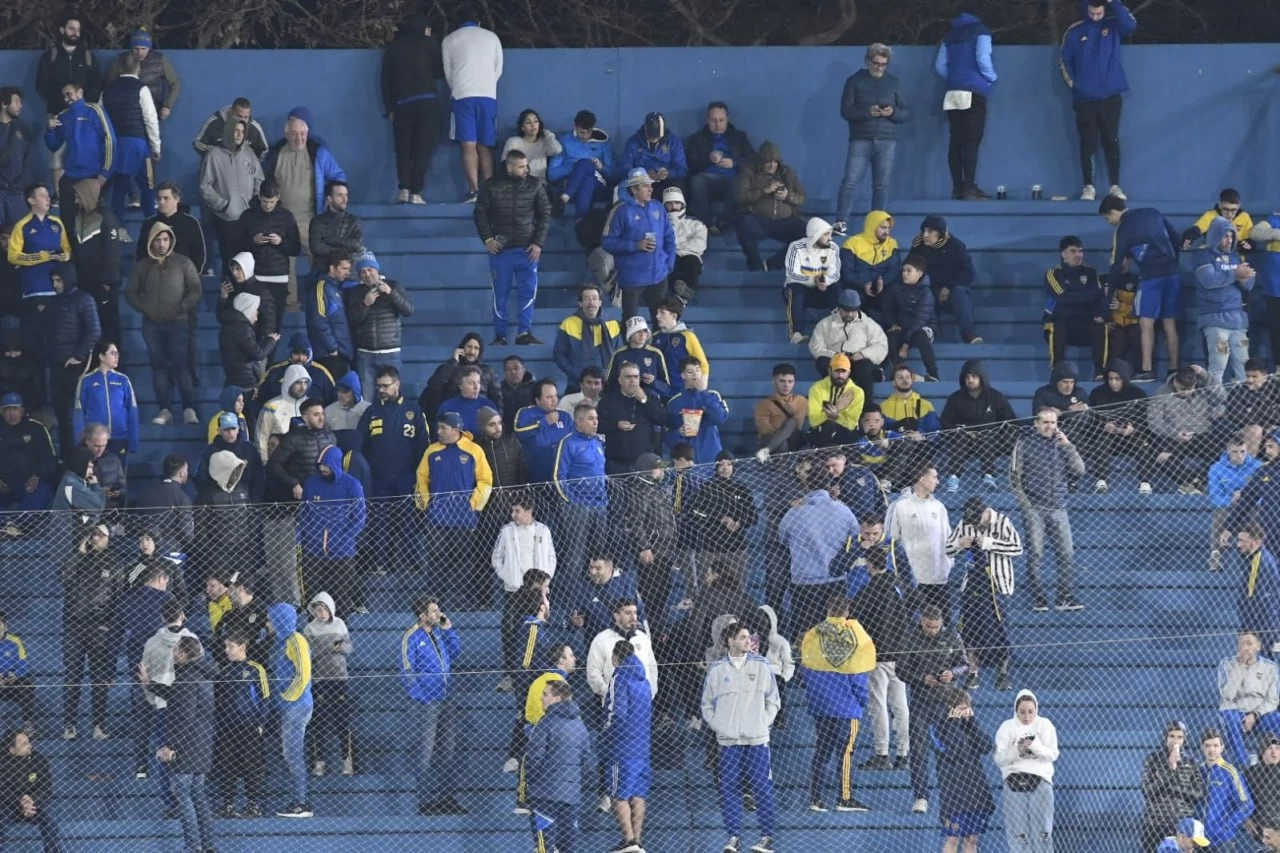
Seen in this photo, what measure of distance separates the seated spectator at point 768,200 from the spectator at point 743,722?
632 cm

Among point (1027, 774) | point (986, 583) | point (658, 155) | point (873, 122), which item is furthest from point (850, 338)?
point (1027, 774)

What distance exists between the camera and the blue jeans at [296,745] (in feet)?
54.1

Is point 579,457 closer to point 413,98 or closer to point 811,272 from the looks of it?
point 811,272

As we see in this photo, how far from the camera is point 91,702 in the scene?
1673cm

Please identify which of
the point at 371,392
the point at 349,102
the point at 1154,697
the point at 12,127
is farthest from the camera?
the point at 349,102

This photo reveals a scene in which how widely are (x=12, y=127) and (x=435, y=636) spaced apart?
25.8 ft

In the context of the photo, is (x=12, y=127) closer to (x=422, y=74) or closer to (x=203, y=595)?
(x=422, y=74)

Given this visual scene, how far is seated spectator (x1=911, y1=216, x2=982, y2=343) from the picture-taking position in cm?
2117

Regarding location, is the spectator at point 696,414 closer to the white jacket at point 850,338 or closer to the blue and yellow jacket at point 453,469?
the white jacket at point 850,338

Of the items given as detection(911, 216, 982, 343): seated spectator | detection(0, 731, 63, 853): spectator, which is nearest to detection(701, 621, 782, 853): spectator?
detection(0, 731, 63, 853): spectator

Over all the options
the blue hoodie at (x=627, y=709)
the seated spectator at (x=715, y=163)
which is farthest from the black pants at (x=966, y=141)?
the blue hoodie at (x=627, y=709)

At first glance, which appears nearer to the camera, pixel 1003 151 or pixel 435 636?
pixel 435 636

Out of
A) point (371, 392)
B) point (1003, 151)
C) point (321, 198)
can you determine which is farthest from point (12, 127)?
point (1003, 151)

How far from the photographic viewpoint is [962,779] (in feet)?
53.5
